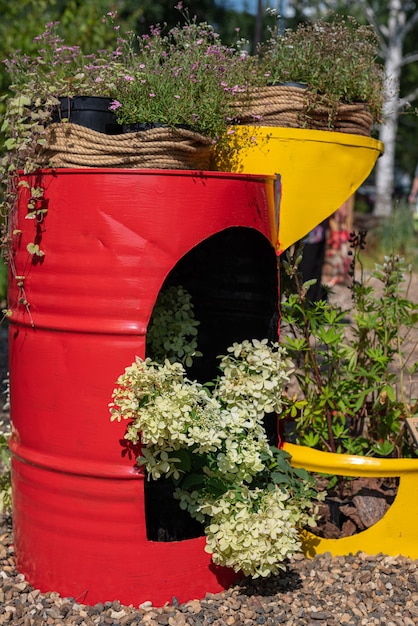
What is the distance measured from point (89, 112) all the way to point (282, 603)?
5.53ft

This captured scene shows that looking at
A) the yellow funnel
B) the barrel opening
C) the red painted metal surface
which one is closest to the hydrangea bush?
the red painted metal surface

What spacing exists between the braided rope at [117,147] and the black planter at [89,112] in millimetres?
44

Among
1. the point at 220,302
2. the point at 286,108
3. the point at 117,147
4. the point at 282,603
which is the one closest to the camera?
the point at 117,147

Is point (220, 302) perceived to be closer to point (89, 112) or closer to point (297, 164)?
point (297, 164)

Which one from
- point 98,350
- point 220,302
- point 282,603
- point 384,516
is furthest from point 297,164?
point 282,603

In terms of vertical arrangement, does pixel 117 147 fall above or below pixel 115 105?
below

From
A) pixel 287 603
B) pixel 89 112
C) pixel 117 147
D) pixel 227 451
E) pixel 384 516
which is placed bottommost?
pixel 287 603

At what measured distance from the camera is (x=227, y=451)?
8.18 ft

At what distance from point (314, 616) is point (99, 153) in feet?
5.21

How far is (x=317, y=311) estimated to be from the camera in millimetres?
3051

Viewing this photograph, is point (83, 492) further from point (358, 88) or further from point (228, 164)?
point (358, 88)

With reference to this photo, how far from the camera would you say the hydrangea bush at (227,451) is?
238cm

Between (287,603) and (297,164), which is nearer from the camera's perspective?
(287,603)

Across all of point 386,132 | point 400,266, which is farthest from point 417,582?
point 386,132
